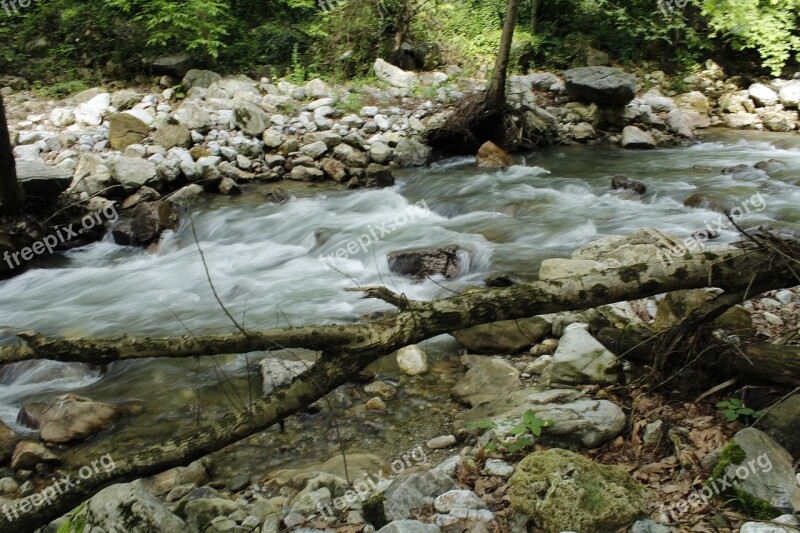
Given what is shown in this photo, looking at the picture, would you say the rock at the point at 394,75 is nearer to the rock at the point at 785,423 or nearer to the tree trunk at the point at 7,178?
the tree trunk at the point at 7,178

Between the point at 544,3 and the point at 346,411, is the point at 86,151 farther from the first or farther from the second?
the point at 544,3

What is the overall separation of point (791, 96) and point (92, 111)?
1553 cm

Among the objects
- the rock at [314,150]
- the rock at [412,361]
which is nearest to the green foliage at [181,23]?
the rock at [314,150]

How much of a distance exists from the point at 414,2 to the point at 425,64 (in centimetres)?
165

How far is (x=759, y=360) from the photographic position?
10.1 ft

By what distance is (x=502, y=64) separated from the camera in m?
10.9

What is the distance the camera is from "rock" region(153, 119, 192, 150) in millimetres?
10664

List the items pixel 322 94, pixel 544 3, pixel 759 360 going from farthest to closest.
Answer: pixel 544 3, pixel 322 94, pixel 759 360

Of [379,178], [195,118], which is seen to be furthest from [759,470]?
[195,118]

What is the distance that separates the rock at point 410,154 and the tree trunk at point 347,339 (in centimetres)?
898

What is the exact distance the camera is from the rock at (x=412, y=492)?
9.34 ft

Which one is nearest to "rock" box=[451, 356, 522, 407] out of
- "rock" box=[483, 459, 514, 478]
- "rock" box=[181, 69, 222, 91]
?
"rock" box=[483, 459, 514, 478]

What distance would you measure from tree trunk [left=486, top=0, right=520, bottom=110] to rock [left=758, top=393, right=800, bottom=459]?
8.61 m

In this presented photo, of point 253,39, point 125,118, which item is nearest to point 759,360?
point 125,118
